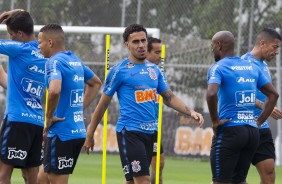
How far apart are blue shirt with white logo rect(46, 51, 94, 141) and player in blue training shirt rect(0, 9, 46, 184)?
641 mm

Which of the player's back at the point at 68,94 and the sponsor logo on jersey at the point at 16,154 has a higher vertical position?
the player's back at the point at 68,94

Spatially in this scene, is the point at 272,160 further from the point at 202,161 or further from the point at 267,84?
the point at 202,161

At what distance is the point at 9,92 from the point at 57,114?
0.89m

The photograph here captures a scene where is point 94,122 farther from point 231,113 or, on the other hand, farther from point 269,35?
point 269,35

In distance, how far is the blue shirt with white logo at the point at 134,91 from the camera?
11.1 metres

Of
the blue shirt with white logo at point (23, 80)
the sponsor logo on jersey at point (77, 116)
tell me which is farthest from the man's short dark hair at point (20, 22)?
the sponsor logo on jersey at point (77, 116)

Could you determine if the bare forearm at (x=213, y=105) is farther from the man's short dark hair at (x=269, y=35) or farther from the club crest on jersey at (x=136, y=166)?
the man's short dark hair at (x=269, y=35)

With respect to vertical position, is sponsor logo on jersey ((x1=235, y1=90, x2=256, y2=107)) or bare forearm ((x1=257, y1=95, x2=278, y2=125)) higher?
sponsor logo on jersey ((x1=235, y1=90, x2=256, y2=107))

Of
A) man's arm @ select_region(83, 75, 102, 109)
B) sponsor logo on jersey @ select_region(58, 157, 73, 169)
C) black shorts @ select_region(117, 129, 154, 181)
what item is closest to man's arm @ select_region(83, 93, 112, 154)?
man's arm @ select_region(83, 75, 102, 109)

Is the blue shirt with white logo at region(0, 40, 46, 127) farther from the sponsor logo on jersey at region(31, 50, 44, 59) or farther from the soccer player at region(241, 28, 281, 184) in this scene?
the soccer player at region(241, 28, 281, 184)

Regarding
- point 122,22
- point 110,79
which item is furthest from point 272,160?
point 122,22

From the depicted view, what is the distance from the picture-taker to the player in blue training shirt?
10484mm

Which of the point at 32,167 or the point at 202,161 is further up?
the point at 32,167

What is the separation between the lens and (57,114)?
10016 mm
